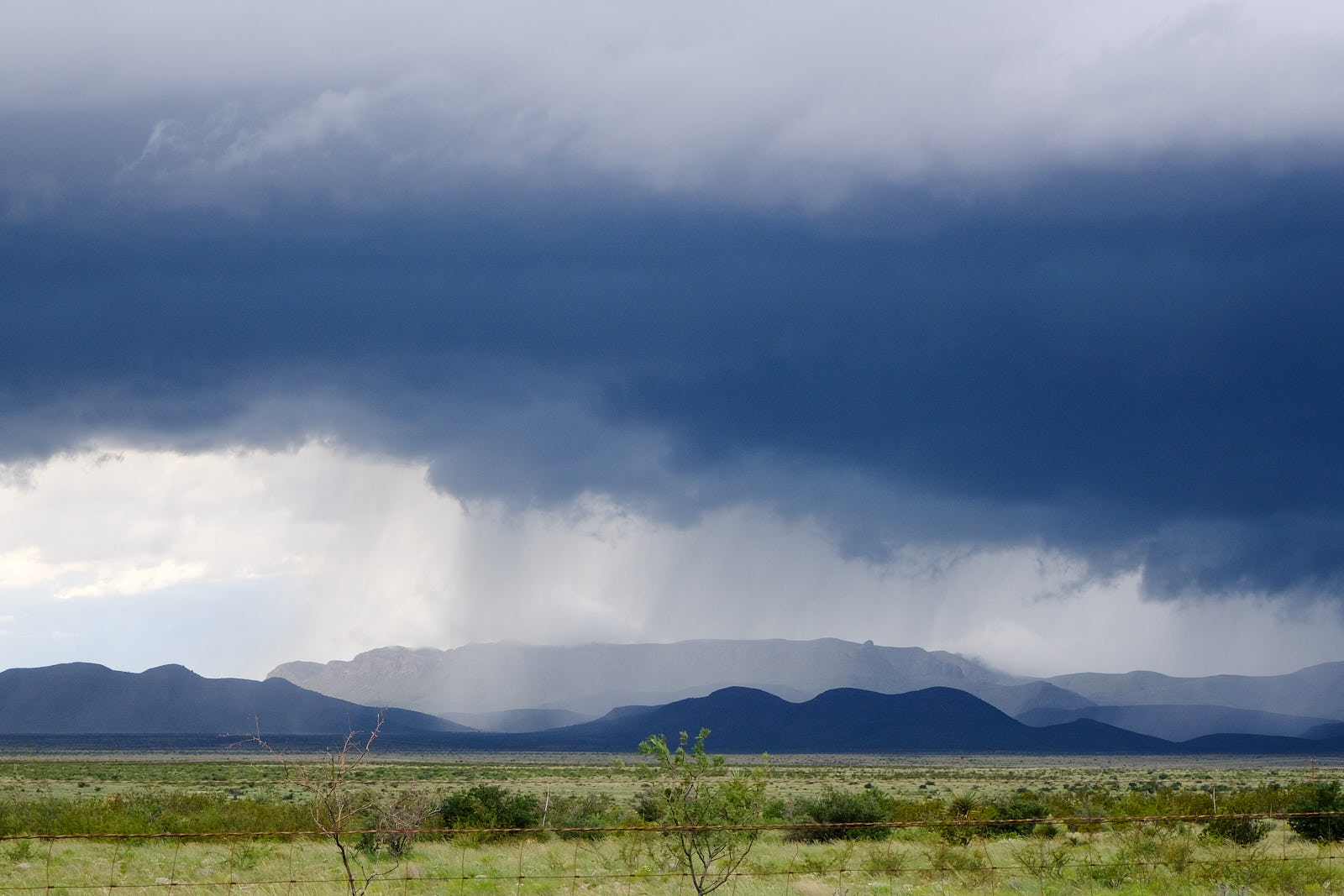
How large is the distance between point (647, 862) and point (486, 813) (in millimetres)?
10395

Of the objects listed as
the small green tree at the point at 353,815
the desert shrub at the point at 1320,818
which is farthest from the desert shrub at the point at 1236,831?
the small green tree at the point at 353,815

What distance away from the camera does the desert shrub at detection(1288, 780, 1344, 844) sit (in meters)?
39.4

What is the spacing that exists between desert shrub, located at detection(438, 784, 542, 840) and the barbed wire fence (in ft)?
3.52

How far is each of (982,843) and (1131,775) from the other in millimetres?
106892

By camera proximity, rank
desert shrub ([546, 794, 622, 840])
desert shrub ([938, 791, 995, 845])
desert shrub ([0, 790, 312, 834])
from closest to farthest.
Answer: desert shrub ([938, 791, 995, 845]) < desert shrub ([546, 794, 622, 840]) < desert shrub ([0, 790, 312, 834])

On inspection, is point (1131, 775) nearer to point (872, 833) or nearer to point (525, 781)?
point (525, 781)

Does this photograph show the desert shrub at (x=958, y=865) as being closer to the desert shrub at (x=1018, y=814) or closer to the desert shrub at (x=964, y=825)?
the desert shrub at (x=964, y=825)

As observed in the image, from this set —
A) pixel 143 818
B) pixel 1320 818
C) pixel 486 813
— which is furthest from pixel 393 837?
pixel 1320 818

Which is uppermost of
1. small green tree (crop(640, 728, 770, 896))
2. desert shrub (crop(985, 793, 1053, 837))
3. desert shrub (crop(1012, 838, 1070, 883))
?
small green tree (crop(640, 728, 770, 896))

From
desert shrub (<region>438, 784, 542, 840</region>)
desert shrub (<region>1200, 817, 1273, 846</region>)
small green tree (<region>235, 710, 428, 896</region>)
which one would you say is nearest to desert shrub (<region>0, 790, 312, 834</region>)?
small green tree (<region>235, 710, 428, 896</region>)

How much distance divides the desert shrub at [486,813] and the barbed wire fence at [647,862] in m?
1.07

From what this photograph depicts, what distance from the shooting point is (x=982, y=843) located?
4166 cm

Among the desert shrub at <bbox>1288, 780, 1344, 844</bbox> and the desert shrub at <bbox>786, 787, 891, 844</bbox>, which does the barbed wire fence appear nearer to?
the desert shrub at <bbox>786, 787, 891, 844</bbox>

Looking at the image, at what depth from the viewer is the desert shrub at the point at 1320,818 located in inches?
1550
